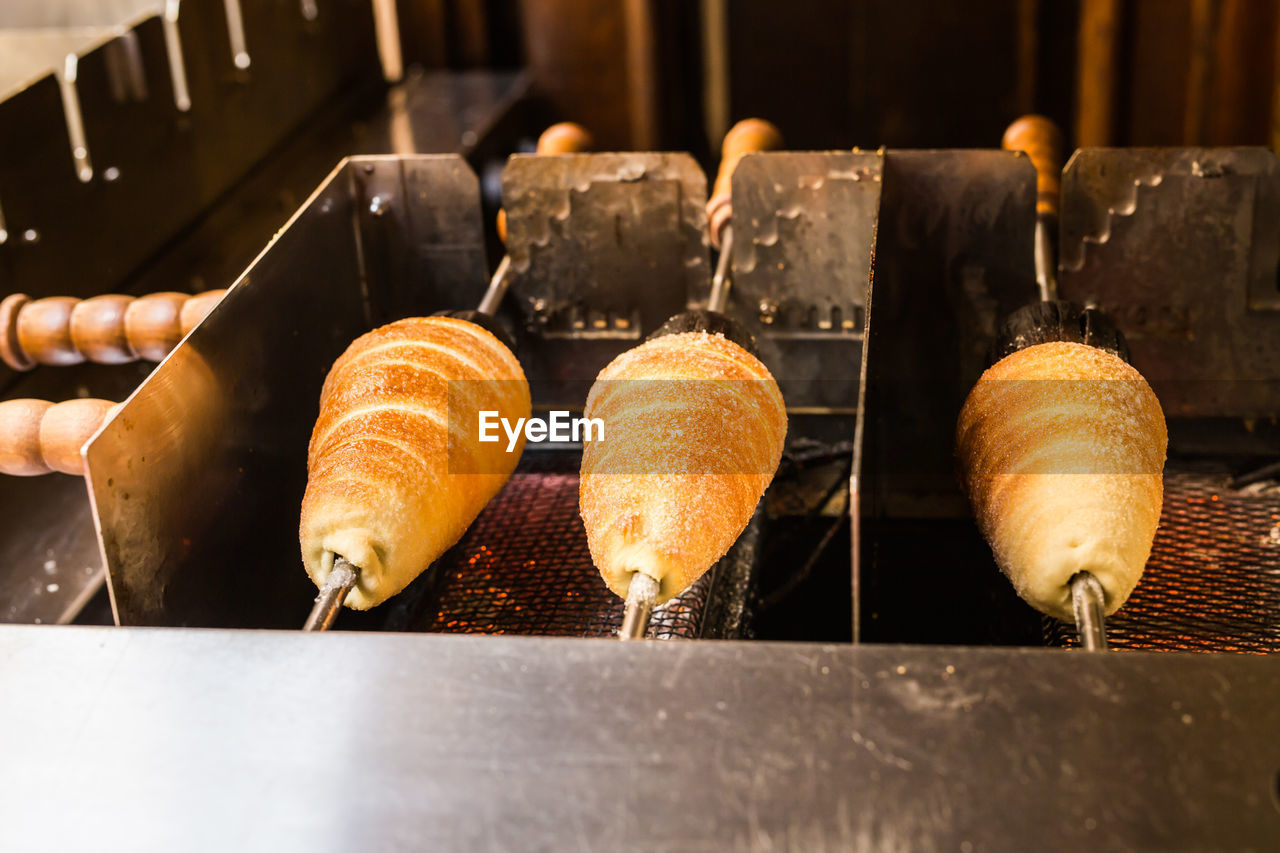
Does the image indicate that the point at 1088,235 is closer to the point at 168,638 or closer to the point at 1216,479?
the point at 1216,479

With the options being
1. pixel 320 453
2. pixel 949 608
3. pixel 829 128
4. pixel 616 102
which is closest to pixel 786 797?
pixel 320 453

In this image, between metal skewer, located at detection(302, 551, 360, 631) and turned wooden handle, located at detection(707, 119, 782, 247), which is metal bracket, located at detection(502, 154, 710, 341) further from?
metal skewer, located at detection(302, 551, 360, 631)

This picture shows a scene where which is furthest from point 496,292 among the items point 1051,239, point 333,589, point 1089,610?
point 1089,610

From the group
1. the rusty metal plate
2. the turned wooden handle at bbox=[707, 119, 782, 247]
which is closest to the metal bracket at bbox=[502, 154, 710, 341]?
the rusty metal plate

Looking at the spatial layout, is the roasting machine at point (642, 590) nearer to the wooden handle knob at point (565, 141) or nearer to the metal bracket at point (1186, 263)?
the metal bracket at point (1186, 263)

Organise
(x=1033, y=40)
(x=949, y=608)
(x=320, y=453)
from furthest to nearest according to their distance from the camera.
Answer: (x=1033, y=40) → (x=949, y=608) → (x=320, y=453)
